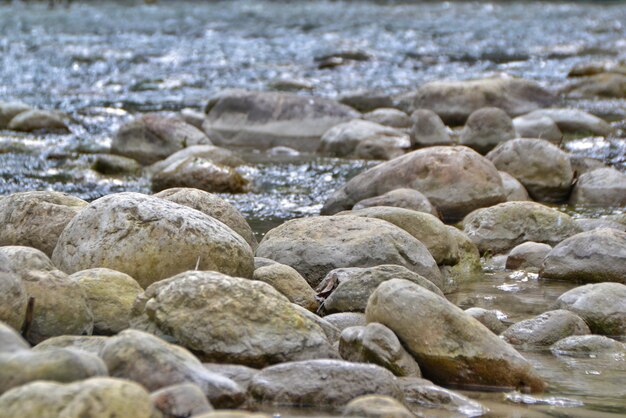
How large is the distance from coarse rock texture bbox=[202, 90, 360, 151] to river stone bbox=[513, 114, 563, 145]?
1.92 meters

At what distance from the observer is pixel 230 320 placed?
12.3 ft

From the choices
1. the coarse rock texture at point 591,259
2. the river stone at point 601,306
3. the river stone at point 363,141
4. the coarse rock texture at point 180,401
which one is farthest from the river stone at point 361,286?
the river stone at point 363,141

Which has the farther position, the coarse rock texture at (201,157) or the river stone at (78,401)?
the coarse rock texture at (201,157)

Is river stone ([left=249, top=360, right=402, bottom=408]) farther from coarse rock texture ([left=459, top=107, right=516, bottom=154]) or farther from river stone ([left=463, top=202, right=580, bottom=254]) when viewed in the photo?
coarse rock texture ([left=459, top=107, right=516, bottom=154])

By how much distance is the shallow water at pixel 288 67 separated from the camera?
5.75 metres

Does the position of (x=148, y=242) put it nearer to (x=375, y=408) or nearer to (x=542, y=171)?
(x=375, y=408)

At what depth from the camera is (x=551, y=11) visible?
27500 millimetres

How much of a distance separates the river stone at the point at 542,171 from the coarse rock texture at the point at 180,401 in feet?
18.8

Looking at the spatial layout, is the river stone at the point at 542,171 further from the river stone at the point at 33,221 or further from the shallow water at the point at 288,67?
the river stone at the point at 33,221

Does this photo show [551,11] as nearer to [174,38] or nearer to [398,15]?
[398,15]

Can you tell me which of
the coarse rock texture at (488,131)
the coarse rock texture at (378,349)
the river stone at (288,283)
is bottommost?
the coarse rock texture at (488,131)

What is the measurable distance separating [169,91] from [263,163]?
4.60 m

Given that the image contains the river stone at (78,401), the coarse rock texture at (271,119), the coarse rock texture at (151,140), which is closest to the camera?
the river stone at (78,401)

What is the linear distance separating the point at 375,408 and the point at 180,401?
23.2 inches
